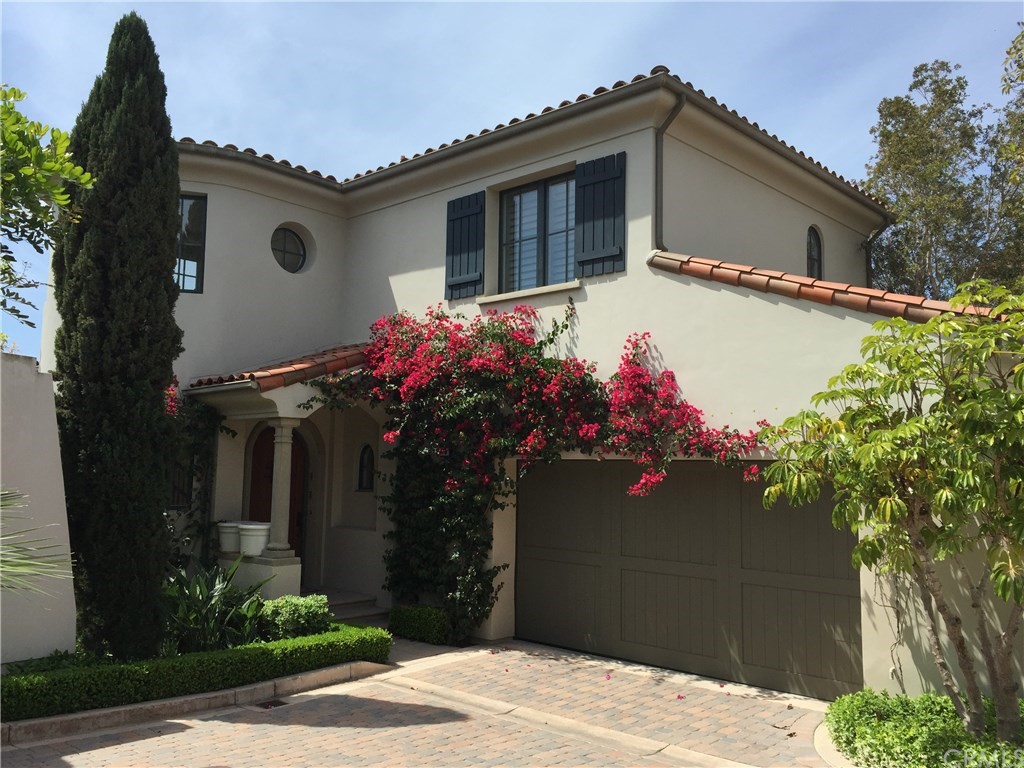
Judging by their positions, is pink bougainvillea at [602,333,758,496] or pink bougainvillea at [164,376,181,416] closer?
pink bougainvillea at [602,333,758,496]

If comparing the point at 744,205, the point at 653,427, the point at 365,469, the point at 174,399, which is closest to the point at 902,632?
the point at 653,427

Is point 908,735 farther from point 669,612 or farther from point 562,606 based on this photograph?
point 562,606

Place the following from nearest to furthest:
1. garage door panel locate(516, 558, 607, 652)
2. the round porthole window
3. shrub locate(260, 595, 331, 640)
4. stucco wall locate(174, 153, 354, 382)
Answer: shrub locate(260, 595, 331, 640) < garage door panel locate(516, 558, 607, 652) < stucco wall locate(174, 153, 354, 382) < the round porthole window

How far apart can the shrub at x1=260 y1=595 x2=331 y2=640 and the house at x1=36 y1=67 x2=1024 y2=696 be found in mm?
862

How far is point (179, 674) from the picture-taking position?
25.0 ft

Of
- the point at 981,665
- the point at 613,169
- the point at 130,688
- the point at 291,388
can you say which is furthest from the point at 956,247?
the point at 130,688

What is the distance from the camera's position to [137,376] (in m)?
8.20

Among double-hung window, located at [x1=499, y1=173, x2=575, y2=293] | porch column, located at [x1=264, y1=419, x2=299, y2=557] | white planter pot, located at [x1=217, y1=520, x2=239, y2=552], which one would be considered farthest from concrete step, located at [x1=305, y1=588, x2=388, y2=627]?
double-hung window, located at [x1=499, y1=173, x2=575, y2=293]

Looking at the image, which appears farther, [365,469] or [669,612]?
[365,469]

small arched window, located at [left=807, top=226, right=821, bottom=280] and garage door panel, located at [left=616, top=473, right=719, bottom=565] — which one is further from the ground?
small arched window, located at [left=807, top=226, right=821, bottom=280]

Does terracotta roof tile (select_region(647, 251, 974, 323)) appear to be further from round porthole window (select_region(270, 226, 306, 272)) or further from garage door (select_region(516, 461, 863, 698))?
round porthole window (select_region(270, 226, 306, 272))

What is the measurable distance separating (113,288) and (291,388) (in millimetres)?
2707

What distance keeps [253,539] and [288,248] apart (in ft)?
16.9

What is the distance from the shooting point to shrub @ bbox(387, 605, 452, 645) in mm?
10445
